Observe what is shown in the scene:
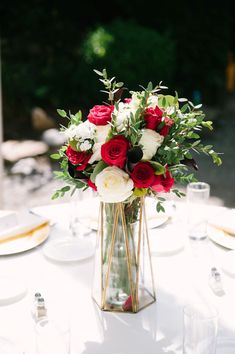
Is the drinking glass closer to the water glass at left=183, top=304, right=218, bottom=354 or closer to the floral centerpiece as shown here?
the floral centerpiece

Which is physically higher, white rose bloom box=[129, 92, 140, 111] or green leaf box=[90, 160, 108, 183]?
white rose bloom box=[129, 92, 140, 111]

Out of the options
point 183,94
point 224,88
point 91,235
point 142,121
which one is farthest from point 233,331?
point 224,88

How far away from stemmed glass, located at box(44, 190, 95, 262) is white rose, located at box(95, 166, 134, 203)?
0.48 metres

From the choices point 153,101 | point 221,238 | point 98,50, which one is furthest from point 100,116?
point 98,50

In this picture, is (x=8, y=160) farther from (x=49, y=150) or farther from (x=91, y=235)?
(x=91, y=235)

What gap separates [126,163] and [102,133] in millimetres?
101

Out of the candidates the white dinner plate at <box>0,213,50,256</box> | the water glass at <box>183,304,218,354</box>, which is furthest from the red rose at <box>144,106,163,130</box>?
the white dinner plate at <box>0,213,50,256</box>

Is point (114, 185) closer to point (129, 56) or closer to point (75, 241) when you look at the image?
point (75, 241)

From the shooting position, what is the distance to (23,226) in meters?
1.89

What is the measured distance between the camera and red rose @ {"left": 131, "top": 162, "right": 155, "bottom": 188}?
4.25 ft

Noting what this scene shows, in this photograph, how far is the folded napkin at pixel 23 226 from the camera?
185 centimetres

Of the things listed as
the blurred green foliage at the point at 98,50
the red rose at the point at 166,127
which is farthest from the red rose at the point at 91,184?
the blurred green foliage at the point at 98,50

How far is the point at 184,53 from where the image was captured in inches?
292

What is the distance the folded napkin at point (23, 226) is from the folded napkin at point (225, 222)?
607 mm
